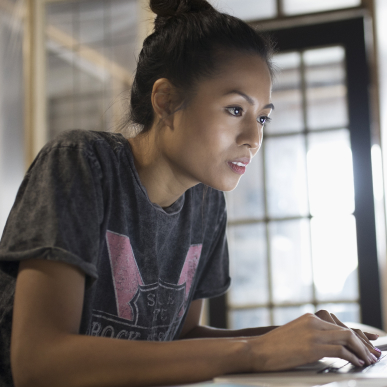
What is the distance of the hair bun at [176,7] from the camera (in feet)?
3.70

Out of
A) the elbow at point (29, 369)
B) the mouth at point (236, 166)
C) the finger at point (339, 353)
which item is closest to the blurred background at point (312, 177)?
the mouth at point (236, 166)

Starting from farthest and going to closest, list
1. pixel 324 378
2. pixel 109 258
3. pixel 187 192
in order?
pixel 187 192 < pixel 109 258 < pixel 324 378

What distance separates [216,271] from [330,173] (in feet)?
5.51

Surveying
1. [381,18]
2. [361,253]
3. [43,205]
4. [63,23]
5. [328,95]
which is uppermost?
[63,23]

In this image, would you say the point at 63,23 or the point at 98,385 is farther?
the point at 63,23

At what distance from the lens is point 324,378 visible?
624 millimetres

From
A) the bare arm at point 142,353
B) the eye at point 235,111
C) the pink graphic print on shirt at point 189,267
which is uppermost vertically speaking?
the eye at point 235,111

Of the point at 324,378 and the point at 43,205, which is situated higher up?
the point at 43,205

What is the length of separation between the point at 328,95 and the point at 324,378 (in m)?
2.41

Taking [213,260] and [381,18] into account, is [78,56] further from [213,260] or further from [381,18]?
[213,260]

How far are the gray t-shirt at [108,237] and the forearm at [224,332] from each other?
9 cm

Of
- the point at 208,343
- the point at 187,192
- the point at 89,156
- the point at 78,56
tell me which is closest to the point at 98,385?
the point at 208,343

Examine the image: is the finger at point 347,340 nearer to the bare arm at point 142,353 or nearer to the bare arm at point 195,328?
the bare arm at point 142,353

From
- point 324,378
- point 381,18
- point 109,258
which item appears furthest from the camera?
point 381,18
